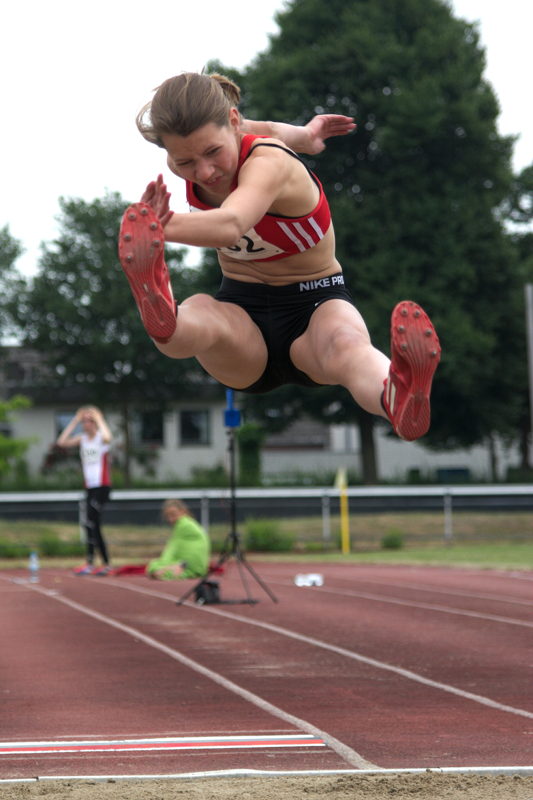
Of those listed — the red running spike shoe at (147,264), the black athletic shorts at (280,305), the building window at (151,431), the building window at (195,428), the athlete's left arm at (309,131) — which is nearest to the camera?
the red running spike shoe at (147,264)

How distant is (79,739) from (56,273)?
3371cm

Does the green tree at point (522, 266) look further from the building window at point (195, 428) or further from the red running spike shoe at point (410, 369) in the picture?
the red running spike shoe at point (410, 369)

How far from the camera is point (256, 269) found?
15.7 feet

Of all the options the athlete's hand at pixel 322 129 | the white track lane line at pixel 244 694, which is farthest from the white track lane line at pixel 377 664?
the athlete's hand at pixel 322 129

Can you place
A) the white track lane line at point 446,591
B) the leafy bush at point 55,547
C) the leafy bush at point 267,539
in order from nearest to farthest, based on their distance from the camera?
the white track lane line at point 446,591, the leafy bush at point 55,547, the leafy bush at point 267,539

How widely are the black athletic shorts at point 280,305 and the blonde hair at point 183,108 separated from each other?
0.94 m

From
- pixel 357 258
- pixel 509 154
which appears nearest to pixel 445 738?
pixel 357 258

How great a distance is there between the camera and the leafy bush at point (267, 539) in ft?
63.7

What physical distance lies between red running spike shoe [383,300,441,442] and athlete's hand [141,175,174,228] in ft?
2.74

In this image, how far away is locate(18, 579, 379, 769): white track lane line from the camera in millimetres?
4465

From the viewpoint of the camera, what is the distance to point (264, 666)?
6898mm

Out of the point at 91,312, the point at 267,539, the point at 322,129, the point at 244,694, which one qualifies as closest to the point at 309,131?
the point at 322,129

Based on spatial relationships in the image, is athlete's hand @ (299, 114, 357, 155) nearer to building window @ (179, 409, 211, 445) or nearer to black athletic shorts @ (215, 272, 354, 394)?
black athletic shorts @ (215, 272, 354, 394)

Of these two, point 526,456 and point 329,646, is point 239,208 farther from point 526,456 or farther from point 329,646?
point 526,456
